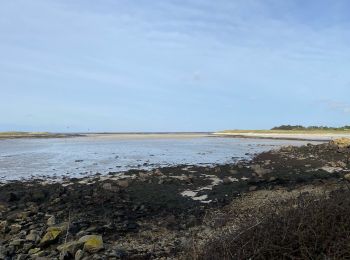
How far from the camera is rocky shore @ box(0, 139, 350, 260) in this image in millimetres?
8688

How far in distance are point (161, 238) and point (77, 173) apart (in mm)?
14784

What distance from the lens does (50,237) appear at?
30.4ft

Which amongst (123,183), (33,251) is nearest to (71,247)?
→ (33,251)

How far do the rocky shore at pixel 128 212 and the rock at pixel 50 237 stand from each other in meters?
0.02

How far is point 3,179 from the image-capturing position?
71.1 feet

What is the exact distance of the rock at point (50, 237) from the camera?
916 cm

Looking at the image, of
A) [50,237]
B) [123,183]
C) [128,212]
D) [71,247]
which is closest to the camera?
[71,247]

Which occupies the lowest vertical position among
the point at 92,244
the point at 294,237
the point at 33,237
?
the point at 33,237

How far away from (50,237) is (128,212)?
11.0ft

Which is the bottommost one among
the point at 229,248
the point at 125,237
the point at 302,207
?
the point at 125,237

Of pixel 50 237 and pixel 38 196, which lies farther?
pixel 38 196

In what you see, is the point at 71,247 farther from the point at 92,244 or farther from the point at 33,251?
the point at 33,251

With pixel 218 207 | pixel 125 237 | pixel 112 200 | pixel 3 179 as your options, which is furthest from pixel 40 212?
pixel 3 179

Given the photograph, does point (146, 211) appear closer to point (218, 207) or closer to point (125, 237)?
point (218, 207)
